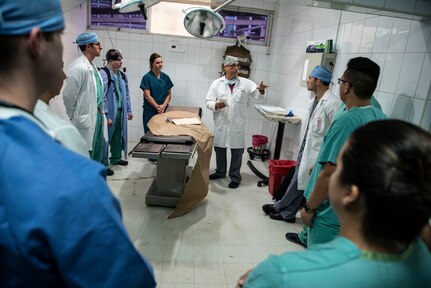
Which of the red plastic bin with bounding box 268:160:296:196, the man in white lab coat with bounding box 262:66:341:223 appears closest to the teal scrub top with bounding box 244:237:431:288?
the man in white lab coat with bounding box 262:66:341:223

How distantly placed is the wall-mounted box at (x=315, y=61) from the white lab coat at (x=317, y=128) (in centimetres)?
56

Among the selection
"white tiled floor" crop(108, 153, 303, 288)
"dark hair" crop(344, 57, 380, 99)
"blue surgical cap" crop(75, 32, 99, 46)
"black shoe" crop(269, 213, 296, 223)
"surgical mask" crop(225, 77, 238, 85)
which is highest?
"blue surgical cap" crop(75, 32, 99, 46)

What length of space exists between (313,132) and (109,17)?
3.66 m

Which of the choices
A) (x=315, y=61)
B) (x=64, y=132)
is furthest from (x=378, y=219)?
(x=315, y=61)

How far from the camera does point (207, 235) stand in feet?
8.55

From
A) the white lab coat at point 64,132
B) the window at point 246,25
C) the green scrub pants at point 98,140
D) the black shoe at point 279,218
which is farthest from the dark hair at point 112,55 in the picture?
the white lab coat at point 64,132

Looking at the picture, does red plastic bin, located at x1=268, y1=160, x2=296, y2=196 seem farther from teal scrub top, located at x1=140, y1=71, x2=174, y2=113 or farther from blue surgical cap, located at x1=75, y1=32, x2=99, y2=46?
blue surgical cap, located at x1=75, y1=32, x2=99, y2=46

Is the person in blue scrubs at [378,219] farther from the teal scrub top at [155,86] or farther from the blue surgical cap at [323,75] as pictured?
the teal scrub top at [155,86]

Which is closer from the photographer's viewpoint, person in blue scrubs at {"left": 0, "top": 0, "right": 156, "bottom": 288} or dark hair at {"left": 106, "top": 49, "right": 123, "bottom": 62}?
person in blue scrubs at {"left": 0, "top": 0, "right": 156, "bottom": 288}

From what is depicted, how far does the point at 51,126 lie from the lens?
75 centimetres

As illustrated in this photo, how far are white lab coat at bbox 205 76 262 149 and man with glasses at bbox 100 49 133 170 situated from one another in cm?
113

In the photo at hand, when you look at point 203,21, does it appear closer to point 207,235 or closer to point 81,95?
point 81,95

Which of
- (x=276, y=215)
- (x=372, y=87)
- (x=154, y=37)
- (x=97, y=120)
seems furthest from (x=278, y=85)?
(x=372, y=87)

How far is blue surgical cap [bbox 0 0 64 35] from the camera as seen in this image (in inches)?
20.7
